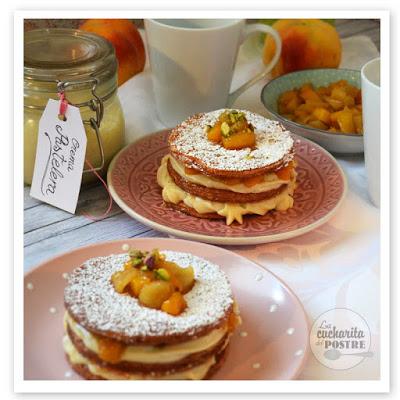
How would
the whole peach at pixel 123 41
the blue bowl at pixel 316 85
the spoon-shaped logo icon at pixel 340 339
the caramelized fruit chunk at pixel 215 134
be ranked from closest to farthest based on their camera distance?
the spoon-shaped logo icon at pixel 340 339 < the caramelized fruit chunk at pixel 215 134 < the blue bowl at pixel 316 85 < the whole peach at pixel 123 41

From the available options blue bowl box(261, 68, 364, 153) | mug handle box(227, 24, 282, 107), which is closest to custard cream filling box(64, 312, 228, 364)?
blue bowl box(261, 68, 364, 153)

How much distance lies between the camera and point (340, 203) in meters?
1.51

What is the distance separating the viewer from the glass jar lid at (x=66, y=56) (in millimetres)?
1476

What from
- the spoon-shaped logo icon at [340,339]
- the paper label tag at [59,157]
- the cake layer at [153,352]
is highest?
the paper label tag at [59,157]

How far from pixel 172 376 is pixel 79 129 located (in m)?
0.62

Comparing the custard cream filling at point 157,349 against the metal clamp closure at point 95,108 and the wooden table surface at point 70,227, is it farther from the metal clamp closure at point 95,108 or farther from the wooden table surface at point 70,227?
the metal clamp closure at point 95,108

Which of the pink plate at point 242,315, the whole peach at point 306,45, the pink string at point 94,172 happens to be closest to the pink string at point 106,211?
the pink string at point 94,172

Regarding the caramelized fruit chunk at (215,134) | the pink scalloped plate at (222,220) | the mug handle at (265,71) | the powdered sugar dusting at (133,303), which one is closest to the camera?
the powdered sugar dusting at (133,303)

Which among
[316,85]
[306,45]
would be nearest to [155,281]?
[316,85]

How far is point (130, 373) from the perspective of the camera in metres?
1.04

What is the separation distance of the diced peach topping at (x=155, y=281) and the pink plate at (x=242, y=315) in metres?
0.14

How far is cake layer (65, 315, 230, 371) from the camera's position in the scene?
3.37 ft

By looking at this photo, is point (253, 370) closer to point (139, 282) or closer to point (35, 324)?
point (139, 282)
